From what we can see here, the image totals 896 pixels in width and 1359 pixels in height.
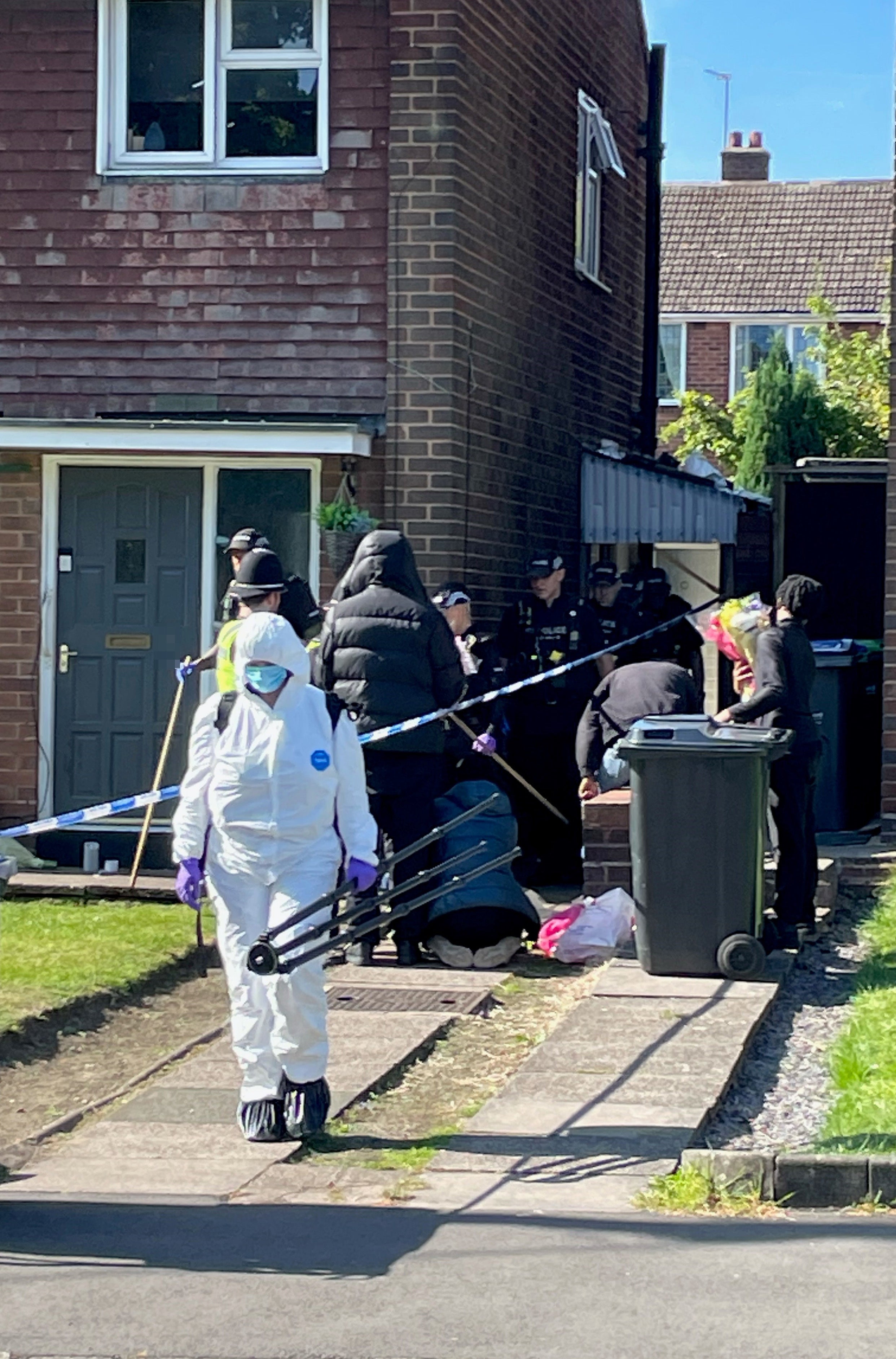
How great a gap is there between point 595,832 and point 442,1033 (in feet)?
7.23

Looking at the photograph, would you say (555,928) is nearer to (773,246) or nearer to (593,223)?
(593,223)

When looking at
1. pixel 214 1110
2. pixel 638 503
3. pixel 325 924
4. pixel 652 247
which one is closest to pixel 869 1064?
pixel 325 924

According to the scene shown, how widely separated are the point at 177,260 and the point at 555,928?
5007 mm

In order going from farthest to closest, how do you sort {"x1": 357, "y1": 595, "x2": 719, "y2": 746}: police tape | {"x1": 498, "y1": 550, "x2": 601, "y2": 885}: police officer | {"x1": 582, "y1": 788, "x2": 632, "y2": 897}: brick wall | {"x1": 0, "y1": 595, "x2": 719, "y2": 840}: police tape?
{"x1": 498, "y1": 550, "x2": 601, "y2": 885}: police officer
{"x1": 582, "y1": 788, "x2": 632, "y2": 897}: brick wall
{"x1": 357, "y1": 595, "x2": 719, "y2": 746}: police tape
{"x1": 0, "y1": 595, "x2": 719, "y2": 840}: police tape

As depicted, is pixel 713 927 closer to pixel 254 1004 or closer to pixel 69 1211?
pixel 254 1004

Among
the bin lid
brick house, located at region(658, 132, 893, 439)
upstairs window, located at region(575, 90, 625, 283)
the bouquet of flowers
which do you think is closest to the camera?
the bin lid

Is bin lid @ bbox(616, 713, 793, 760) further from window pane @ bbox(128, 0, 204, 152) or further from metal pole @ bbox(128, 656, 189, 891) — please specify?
window pane @ bbox(128, 0, 204, 152)

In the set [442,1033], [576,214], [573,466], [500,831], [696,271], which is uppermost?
[696,271]

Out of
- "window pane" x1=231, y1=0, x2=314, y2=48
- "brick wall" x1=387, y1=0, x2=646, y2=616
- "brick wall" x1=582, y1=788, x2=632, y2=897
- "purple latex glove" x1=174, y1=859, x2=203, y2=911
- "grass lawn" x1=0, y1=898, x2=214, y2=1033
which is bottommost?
"grass lawn" x1=0, y1=898, x2=214, y2=1033

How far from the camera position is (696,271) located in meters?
34.3

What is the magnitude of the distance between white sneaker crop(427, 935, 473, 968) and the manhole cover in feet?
1.77

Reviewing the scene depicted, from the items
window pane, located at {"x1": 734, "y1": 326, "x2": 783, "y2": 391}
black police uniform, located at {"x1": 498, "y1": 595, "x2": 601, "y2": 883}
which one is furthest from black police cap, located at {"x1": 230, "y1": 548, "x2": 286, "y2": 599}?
window pane, located at {"x1": 734, "y1": 326, "x2": 783, "y2": 391}

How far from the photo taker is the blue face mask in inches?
280

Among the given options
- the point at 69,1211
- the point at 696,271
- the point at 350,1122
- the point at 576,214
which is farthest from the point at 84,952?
the point at 696,271
